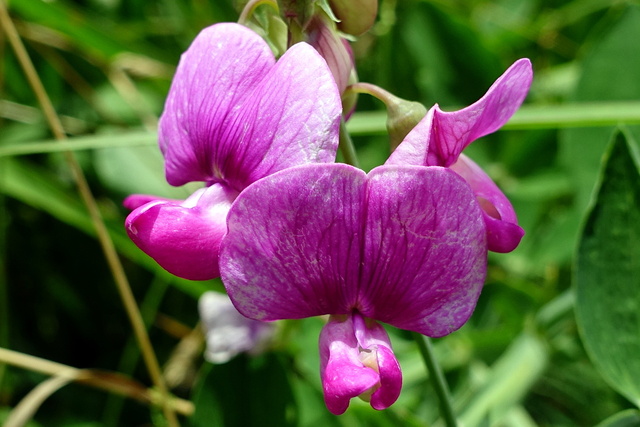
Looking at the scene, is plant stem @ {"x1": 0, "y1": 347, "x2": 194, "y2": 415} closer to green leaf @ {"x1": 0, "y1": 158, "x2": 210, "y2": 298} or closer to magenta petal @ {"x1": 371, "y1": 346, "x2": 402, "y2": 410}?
green leaf @ {"x1": 0, "y1": 158, "x2": 210, "y2": 298}

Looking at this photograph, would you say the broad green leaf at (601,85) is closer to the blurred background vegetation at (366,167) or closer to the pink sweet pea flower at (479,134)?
the blurred background vegetation at (366,167)

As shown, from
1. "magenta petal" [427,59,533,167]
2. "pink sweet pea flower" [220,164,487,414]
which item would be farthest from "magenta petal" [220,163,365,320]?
"magenta petal" [427,59,533,167]

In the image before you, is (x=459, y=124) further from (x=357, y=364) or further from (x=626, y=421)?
(x=626, y=421)

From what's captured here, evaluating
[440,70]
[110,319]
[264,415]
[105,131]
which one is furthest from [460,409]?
[105,131]

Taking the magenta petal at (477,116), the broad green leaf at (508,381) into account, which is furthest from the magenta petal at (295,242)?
the broad green leaf at (508,381)

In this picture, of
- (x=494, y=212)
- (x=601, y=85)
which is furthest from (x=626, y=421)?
(x=601, y=85)

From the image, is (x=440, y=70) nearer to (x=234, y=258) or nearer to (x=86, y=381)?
(x=86, y=381)
